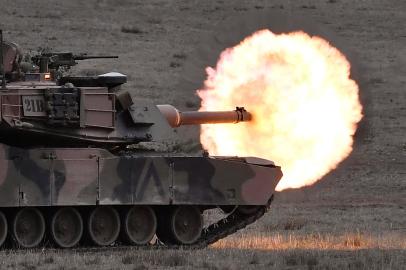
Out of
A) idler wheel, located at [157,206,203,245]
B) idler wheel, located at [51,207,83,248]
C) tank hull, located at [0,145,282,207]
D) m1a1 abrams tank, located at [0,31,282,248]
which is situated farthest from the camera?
idler wheel, located at [157,206,203,245]

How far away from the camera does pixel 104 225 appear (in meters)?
32.8

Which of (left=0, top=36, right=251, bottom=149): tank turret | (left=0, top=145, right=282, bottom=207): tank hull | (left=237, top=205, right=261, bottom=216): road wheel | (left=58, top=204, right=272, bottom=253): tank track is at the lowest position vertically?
(left=58, top=204, right=272, bottom=253): tank track

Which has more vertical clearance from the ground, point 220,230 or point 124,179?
point 124,179

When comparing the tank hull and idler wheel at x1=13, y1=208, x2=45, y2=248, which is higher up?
the tank hull

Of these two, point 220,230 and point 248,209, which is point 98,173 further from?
point 248,209

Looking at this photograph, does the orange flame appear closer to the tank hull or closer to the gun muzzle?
the gun muzzle

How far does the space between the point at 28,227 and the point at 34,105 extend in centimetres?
252

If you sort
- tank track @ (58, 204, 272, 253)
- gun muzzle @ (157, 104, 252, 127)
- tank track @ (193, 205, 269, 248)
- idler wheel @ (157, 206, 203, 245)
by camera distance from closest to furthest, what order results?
1. tank track @ (58, 204, 272, 253)
2. idler wheel @ (157, 206, 203, 245)
3. tank track @ (193, 205, 269, 248)
4. gun muzzle @ (157, 104, 252, 127)

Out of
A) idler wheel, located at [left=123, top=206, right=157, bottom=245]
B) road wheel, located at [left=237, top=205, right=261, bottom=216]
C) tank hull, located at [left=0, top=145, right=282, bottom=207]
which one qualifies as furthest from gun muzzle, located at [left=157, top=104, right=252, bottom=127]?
idler wheel, located at [left=123, top=206, right=157, bottom=245]

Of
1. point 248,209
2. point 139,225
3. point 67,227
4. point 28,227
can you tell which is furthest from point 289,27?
point 28,227

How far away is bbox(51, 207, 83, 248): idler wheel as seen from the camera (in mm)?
31984

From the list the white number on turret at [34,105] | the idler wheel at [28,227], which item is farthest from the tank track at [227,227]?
the white number on turret at [34,105]

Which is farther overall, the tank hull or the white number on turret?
the white number on turret

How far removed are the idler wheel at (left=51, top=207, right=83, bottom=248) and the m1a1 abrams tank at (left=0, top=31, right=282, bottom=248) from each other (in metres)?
0.02
